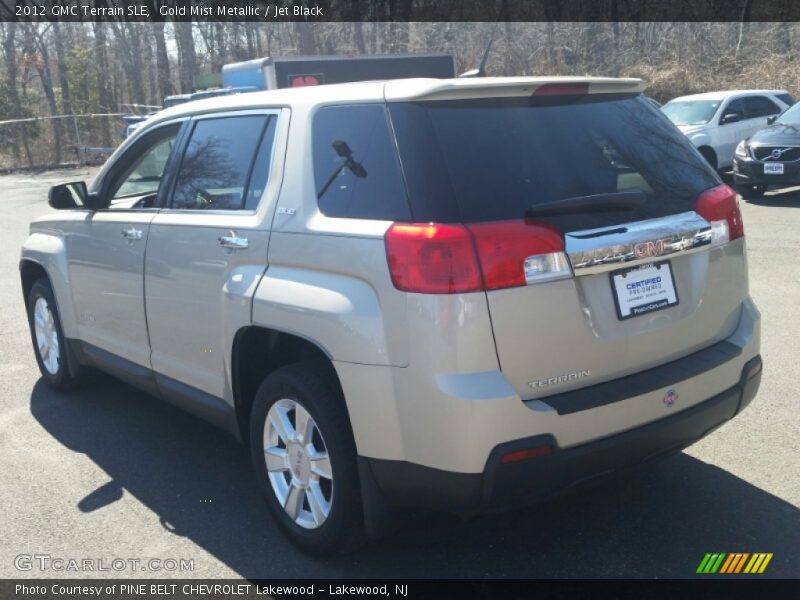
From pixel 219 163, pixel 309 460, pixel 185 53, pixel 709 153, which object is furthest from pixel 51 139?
pixel 309 460

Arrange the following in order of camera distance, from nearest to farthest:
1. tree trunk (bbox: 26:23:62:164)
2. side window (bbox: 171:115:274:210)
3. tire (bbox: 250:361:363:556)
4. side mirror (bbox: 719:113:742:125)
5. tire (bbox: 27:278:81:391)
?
tire (bbox: 250:361:363:556), side window (bbox: 171:115:274:210), tire (bbox: 27:278:81:391), side mirror (bbox: 719:113:742:125), tree trunk (bbox: 26:23:62:164)

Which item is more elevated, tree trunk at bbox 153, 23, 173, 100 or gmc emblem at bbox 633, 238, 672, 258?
gmc emblem at bbox 633, 238, 672, 258

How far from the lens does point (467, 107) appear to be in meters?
3.33

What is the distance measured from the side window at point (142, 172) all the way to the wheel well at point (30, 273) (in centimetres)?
116

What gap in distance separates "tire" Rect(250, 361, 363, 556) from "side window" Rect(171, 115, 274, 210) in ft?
3.09

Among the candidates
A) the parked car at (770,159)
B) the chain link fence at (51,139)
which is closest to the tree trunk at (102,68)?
the chain link fence at (51,139)

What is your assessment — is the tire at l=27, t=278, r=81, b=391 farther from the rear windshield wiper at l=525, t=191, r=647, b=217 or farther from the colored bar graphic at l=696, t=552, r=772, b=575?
the colored bar graphic at l=696, t=552, r=772, b=575

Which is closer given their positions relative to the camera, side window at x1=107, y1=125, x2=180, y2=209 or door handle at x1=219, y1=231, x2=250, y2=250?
door handle at x1=219, y1=231, x2=250, y2=250

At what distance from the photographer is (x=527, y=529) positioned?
12.7 feet

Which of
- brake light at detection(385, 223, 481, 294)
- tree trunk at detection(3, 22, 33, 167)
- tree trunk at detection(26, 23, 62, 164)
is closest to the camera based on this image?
brake light at detection(385, 223, 481, 294)

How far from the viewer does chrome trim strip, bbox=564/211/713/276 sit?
10.3ft

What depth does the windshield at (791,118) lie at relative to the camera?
14.1 meters

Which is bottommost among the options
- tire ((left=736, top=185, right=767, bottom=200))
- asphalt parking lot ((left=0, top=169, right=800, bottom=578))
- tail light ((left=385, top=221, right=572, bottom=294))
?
tire ((left=736, top=185, right=767, bottom=200))

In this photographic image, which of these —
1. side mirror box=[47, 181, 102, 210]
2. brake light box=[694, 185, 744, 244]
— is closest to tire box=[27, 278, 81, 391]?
side mirror box=[47, 181, 102, 210]
